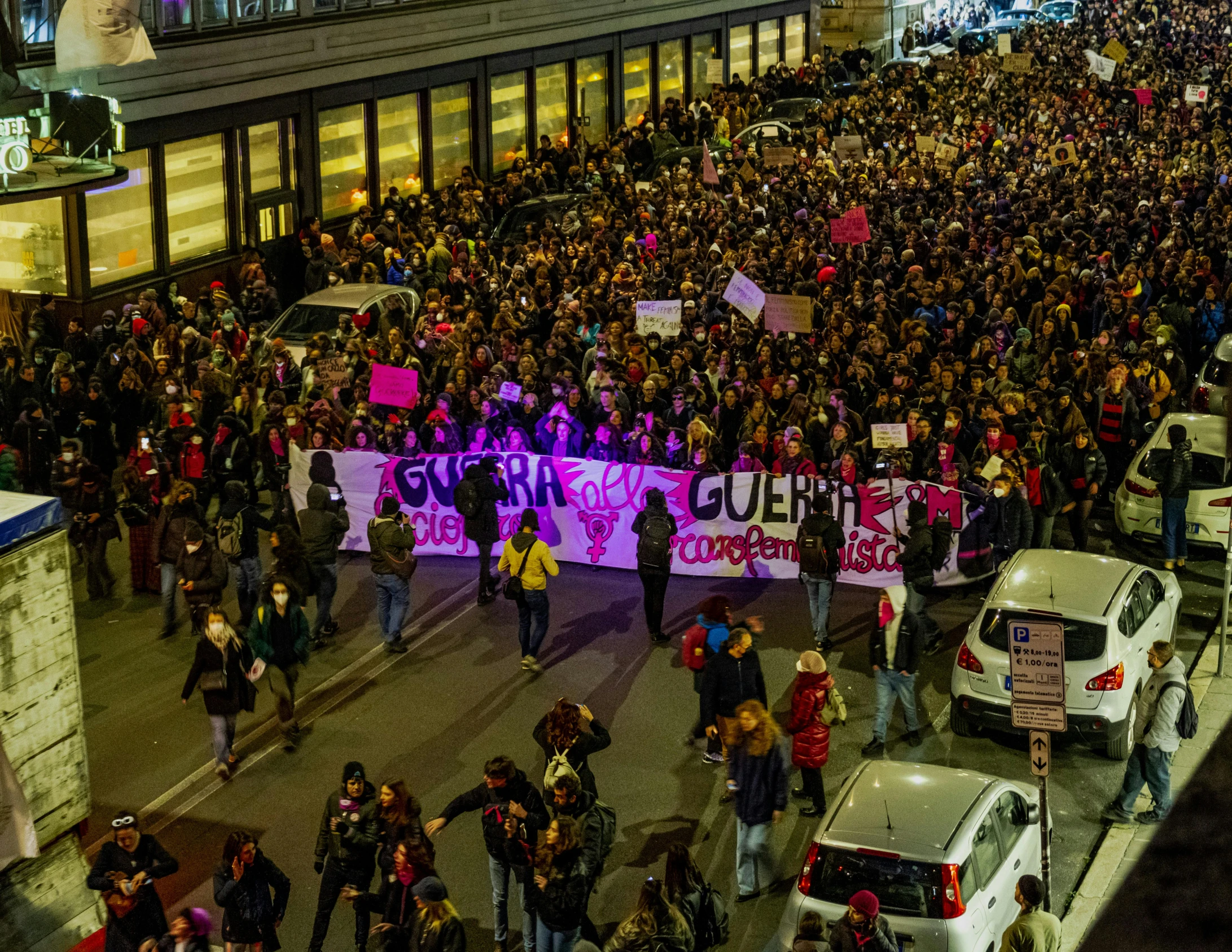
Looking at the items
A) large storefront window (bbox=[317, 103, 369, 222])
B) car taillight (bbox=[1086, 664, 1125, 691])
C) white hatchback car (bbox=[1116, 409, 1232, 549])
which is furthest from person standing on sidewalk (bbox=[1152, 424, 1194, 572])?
large storefront window (bbox=[317, 103, 369, 222])

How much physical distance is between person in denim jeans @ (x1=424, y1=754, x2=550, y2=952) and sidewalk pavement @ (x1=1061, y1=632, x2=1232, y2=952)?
9.89 ft

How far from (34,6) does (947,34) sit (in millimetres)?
45018

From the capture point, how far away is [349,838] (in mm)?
9008

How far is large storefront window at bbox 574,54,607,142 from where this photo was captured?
139 feet

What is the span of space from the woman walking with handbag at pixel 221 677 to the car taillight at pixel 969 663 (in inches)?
208

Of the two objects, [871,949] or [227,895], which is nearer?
[871,949]

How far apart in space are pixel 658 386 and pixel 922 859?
968 centimetres

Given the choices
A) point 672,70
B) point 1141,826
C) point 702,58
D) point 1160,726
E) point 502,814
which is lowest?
point 1141,826

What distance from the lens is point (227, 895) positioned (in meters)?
8.54

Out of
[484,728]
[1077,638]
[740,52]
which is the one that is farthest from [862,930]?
[740,52]

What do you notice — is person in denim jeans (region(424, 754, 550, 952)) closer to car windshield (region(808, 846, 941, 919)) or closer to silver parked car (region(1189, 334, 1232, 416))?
car windshield (region(808, 846, 941, 919))

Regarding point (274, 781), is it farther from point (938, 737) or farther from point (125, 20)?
point (125, 20)

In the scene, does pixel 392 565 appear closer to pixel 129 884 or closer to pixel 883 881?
pixel 129 884

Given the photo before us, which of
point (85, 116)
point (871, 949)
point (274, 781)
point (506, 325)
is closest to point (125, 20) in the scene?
point (85, 116)
